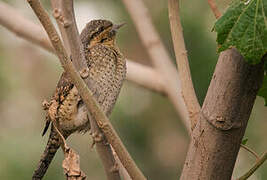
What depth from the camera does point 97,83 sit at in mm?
2523

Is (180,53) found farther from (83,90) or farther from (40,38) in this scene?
(40,38)

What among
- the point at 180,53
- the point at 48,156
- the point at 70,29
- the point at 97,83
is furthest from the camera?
the point at 48,156

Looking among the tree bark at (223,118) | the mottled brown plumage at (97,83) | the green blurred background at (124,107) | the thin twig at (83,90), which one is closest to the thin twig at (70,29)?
the thin twig at (83,90)

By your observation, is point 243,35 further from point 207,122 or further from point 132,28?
point 132,28

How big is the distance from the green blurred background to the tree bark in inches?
71.9

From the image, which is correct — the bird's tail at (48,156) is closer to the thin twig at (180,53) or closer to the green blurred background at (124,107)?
the thin twig at (180,53)

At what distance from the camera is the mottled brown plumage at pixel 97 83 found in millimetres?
2596

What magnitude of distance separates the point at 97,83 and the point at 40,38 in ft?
2.40

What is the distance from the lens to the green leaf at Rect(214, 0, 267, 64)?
137 centimetres

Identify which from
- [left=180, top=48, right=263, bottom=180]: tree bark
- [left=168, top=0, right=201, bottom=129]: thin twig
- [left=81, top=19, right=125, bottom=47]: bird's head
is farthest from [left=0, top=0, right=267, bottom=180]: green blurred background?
[left=180, top=48, right=263, bottom=180]: tree bark

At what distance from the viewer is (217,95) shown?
1479 millimetres

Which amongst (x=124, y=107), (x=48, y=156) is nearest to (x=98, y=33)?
(x=48, y=156)

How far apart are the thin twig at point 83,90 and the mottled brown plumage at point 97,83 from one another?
38.0 inches

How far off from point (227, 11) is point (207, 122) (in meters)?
0.31
